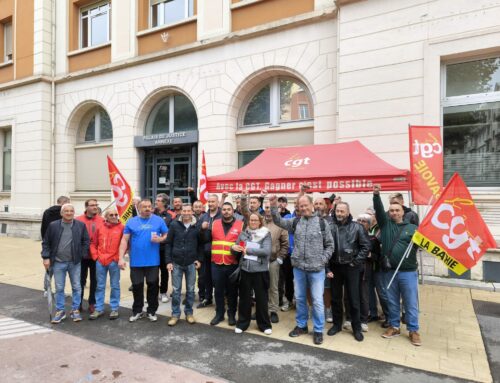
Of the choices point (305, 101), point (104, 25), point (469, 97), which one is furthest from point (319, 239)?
point (104, 25)

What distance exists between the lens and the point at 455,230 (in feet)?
15.0

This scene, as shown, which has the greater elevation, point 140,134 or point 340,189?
point 140,134

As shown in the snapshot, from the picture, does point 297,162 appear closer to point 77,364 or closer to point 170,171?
point 77,364

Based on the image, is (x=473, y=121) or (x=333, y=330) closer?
(x=333, y=330)

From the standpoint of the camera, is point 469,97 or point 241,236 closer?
point 241,236

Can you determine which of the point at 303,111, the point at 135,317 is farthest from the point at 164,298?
the point at 303,111

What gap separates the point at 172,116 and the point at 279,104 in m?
3.97

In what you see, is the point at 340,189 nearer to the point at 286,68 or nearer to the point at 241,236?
the point at 241,236

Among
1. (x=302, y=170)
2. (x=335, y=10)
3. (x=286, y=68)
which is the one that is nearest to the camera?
(x=302, y=170)

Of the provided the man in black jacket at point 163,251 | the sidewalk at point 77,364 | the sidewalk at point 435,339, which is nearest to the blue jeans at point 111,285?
the sidewalk at point 435,339

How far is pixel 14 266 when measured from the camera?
9.77 metres

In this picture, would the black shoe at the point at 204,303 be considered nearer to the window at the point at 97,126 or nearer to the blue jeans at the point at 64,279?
the blue jeans at the point at 64,279

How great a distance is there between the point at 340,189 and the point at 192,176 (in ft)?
23.6

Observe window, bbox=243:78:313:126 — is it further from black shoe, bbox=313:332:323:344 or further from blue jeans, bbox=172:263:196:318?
black shoe, bbox=313:332:323:344
